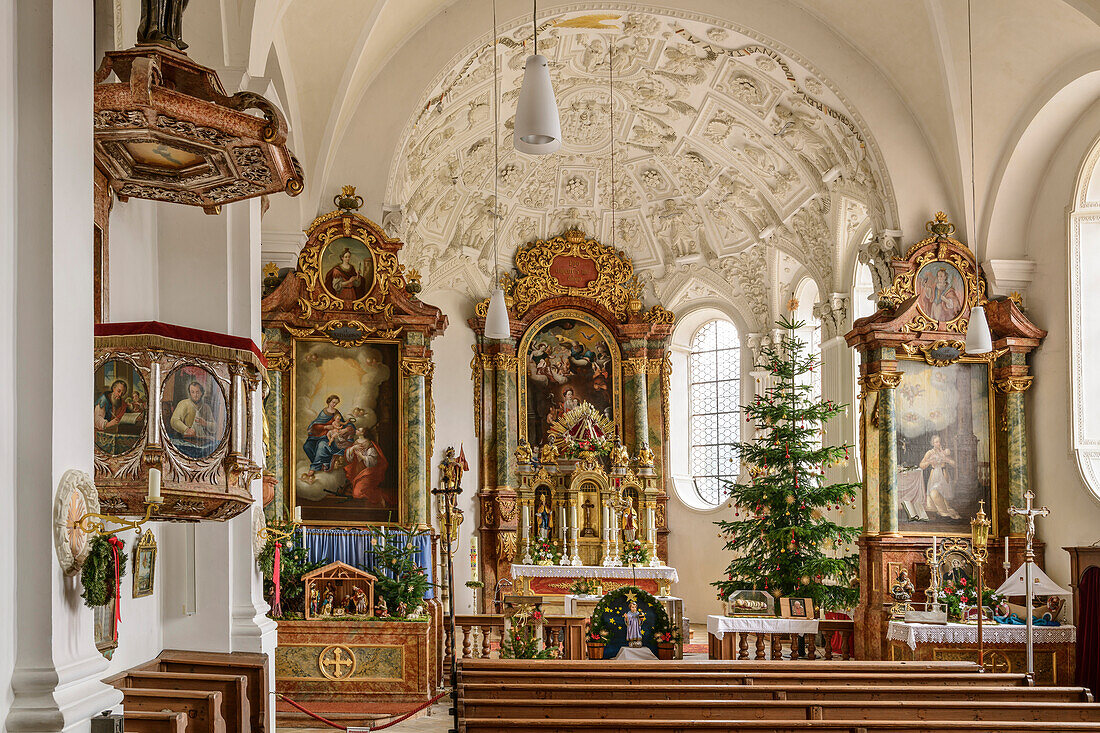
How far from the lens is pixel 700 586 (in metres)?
21.4

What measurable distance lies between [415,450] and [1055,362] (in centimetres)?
830

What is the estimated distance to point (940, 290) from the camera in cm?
1531

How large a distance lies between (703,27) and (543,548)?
8857 millimetres

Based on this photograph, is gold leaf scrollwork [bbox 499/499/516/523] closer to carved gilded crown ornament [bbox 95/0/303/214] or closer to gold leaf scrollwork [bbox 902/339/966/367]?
gold leaf scrollwork [bbox 902/339/966/367]

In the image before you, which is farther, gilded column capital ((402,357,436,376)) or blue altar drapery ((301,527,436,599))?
gilded column capital ((402,357,436,376))

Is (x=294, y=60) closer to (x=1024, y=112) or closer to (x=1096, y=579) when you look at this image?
(x=1024, y=112)

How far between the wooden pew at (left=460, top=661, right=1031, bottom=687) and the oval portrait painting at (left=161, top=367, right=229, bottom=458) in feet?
11.1

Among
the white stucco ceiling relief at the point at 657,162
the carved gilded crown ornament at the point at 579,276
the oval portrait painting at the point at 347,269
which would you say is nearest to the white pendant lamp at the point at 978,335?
the white stucco ceiling relief at the point at 657,162

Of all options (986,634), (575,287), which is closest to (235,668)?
(986,634)

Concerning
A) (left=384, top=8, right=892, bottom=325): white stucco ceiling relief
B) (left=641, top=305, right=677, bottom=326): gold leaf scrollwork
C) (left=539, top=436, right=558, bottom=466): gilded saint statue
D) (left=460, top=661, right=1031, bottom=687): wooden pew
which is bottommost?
(left=460, top=661, right=1031, bottom=687): wooden pew

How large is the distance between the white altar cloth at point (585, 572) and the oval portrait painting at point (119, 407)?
12189 mm

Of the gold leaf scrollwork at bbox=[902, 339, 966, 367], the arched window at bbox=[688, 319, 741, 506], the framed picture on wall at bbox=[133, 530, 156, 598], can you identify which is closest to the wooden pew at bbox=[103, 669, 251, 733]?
the framed picture on wall at bbox=[133, 530, 156, 598]

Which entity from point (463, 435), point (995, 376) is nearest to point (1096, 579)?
point (995, 376)

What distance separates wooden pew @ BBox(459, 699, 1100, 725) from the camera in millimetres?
7824
